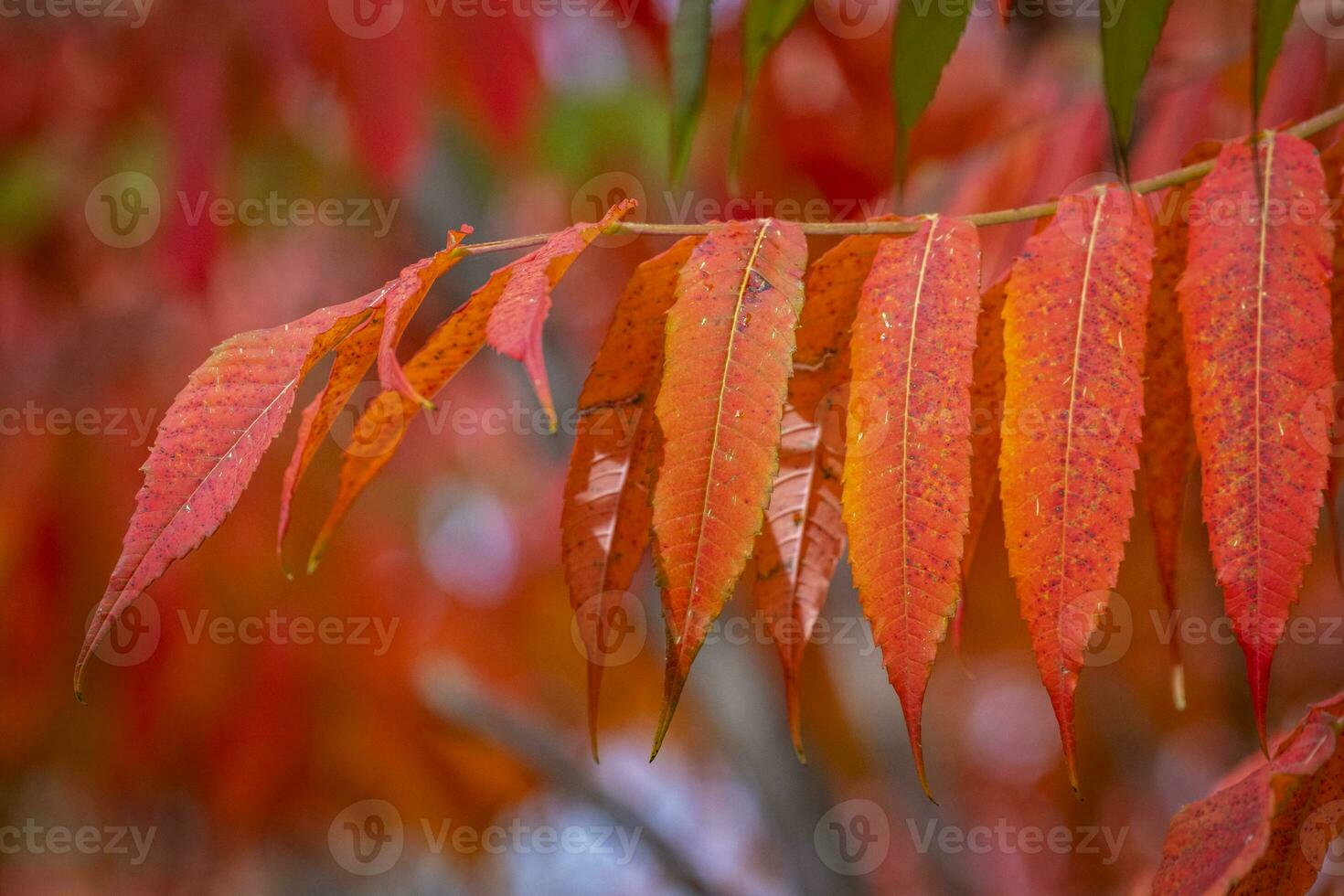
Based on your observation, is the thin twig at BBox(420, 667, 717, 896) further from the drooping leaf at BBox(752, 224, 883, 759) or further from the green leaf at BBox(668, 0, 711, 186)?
the green leaf at BBox(668, 0, 711, 186)

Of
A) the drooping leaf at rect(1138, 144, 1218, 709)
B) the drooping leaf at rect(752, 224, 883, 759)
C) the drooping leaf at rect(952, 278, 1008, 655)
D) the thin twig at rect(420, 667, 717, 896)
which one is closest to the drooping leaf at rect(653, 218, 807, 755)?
the drooping leaf at rect(752, 224, 883, 759)

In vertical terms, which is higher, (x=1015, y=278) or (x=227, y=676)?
(x=1015, y=278)

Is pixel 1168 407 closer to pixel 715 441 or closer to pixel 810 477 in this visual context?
pixel 810 477

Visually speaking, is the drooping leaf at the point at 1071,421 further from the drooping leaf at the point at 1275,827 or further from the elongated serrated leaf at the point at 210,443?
the elongated serrated leaf at the point at 210,443

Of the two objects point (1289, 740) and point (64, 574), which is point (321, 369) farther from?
point (1289, 740)

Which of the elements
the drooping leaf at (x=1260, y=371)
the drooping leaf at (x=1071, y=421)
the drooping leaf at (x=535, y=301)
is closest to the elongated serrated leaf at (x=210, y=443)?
the drooping leaf at (x=535, y=301)

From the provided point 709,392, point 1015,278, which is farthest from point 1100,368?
point 709,392
